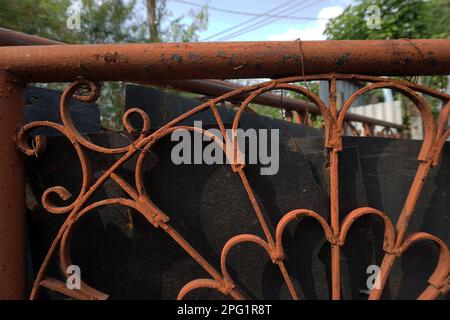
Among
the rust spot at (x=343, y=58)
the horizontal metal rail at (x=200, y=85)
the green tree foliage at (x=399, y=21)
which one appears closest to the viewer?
the rust spot at (x=343, y=58)

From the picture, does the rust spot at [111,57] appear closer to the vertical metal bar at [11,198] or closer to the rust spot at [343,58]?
the vertical metal bar at [11,198]

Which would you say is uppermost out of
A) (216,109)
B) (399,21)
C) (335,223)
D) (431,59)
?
(399,21)

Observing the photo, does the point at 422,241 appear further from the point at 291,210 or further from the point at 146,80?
the point at 146,80

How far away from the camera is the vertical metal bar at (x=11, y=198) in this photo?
3.28ft

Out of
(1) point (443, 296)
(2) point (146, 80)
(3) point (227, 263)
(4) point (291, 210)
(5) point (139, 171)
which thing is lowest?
(1) point (443, 296)

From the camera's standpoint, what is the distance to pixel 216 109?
3.30ft

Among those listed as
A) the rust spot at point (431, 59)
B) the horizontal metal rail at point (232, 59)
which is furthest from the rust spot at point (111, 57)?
the rust spot at point (431, 59)

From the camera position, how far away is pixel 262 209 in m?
1.05

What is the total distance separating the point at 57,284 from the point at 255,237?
601mm

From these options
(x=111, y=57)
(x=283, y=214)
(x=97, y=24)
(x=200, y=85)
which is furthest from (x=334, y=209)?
(x=97, y=24)

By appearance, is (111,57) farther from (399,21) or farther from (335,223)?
(399,21)

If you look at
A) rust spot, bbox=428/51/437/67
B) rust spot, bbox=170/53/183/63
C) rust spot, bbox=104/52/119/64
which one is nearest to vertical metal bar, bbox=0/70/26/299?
rust spot, bbox=104/52/119/64

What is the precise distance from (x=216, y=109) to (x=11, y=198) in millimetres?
629
